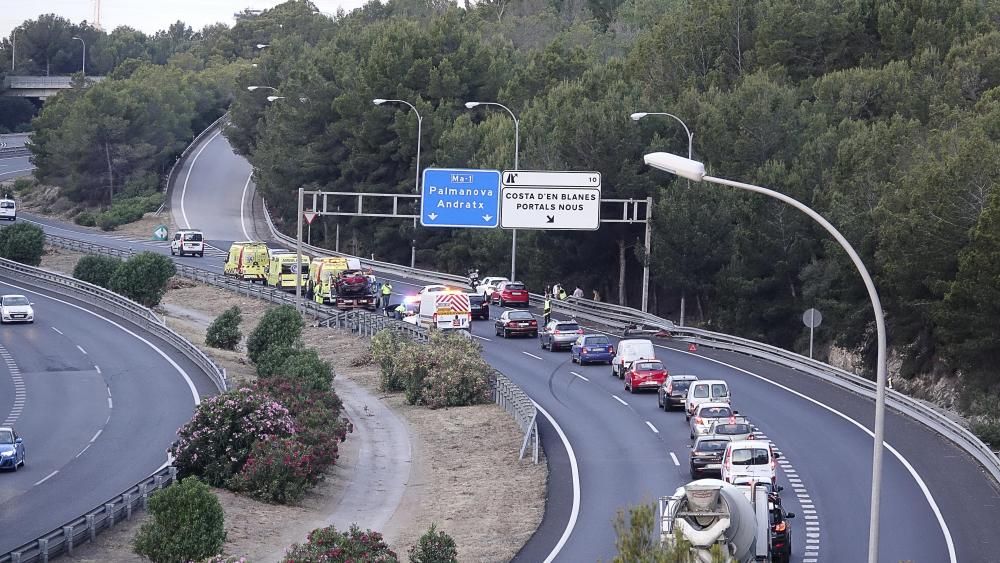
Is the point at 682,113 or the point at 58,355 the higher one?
the point at 682,113

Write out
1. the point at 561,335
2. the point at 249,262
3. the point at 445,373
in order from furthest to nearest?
the point at 249,262, the point at 561,335, the point at 445,373

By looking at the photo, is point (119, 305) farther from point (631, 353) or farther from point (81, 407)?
point (631, 353)

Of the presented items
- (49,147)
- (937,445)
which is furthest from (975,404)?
(49,147)

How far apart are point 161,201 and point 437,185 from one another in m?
72.1

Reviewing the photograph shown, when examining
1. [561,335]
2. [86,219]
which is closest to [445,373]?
[561,335]

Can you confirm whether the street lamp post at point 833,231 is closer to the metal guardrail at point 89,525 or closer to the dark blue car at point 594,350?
the metal guardrail at point 89,525

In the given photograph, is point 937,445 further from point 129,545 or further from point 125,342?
point 125,342

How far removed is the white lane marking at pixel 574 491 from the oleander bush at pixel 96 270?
40.9 metres

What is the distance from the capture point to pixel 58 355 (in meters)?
58.1

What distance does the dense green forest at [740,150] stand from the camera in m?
54.0

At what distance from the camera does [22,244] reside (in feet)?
291

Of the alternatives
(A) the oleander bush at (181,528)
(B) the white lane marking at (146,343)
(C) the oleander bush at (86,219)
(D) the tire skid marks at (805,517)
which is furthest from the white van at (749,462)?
(C) the oleander bush at (86,219)

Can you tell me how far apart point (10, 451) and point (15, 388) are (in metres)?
15.2

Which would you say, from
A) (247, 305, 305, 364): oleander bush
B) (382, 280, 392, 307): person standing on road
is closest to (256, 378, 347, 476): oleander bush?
(247, 305, 305, 364): oleander bush
